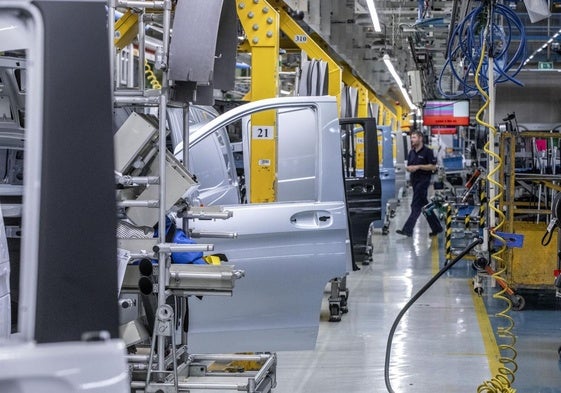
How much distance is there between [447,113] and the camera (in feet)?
73.0

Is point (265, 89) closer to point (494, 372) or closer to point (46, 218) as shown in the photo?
point (494, 372)

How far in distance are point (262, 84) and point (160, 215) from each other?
4565mm

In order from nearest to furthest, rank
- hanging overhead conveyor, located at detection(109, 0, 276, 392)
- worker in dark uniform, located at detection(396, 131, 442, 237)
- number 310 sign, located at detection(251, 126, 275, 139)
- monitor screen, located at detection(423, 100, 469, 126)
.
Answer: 1. hanging overhead conveyor, located at detection(109, 0, 276, 392)
2. number 310 sign, located at detection(251, 126, 275, 139)
3. worker in dark uniform, located at detection(396, 131, 442, 237)
4. monitor screen, located at detection(423, 100, 469, 126)

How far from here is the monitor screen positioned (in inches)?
874

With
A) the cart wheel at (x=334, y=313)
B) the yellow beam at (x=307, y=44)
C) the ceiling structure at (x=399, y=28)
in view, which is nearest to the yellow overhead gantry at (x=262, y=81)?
the cart wheel at (x=334, y=313)

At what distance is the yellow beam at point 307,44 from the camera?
11.6m

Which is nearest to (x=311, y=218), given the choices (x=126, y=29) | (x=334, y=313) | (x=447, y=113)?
(x=126, y=29)

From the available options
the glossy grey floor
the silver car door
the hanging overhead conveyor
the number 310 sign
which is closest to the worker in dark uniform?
the glossy grey floor

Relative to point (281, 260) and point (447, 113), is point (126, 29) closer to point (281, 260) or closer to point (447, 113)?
point (281, 260)

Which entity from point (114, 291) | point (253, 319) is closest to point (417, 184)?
point (253, 319)

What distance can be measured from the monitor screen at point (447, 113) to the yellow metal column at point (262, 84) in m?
13.3

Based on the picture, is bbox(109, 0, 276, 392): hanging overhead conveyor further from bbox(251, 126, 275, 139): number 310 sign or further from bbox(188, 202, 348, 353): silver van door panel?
bbox(251, 126, 275, 139): number 310 sign

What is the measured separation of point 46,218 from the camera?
2.18 metres

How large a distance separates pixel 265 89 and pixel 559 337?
3.36 metres
